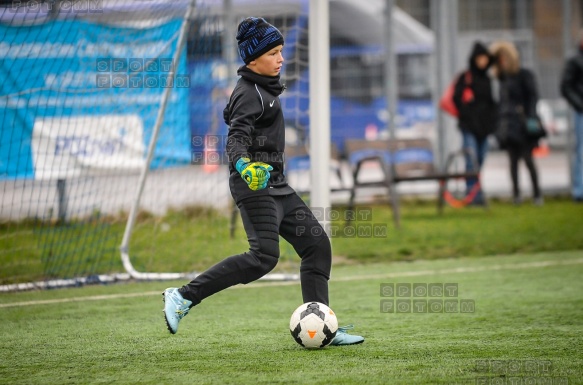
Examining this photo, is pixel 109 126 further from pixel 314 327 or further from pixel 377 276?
pixel 314 327

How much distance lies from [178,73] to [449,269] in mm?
3071

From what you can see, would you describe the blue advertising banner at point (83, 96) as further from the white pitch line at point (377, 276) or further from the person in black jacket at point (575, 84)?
the person in black jacket at point (575, 84)

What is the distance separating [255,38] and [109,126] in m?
4.08

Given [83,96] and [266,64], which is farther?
[83,96]

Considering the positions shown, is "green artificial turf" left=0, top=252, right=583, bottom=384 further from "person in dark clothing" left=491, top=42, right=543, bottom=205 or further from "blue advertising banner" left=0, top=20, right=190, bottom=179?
"person in dark clothing" left=491, top=42, right=543, bottom=205

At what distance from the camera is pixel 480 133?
1353 cm

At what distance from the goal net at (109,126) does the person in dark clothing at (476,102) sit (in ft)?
12.1

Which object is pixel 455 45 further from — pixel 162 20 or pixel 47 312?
pixel 47 312

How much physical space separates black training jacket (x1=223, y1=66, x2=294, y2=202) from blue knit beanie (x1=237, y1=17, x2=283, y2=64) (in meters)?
Result: 0.09

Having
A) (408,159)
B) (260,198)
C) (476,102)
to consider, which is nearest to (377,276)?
(260,198)

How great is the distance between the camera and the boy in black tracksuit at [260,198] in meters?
4.99

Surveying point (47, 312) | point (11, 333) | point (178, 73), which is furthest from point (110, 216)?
point (11, 333)

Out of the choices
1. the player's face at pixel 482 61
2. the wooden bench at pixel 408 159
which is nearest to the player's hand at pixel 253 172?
the wooden bench at pixel 408 159

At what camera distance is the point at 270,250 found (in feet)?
16.8
